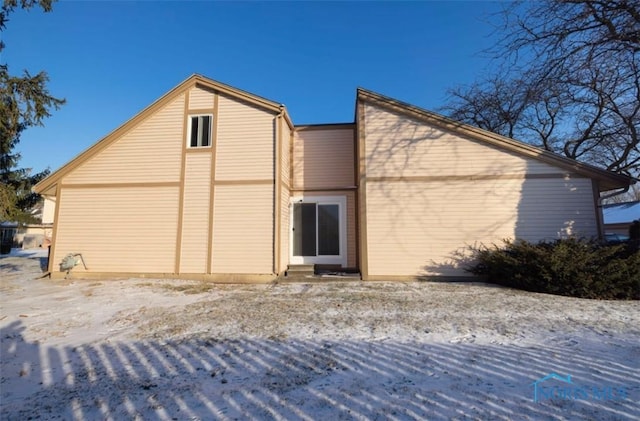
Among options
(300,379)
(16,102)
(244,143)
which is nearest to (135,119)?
(16,102)

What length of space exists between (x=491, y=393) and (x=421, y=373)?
0.65m

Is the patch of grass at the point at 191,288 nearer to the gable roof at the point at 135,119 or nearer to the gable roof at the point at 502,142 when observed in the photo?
the gable roof at the point at 135,119

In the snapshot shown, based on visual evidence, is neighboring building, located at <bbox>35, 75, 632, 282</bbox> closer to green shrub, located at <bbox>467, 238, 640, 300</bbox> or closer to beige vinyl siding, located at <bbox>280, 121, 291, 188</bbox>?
beige vinyl siding, located at <bbox>280, 121, 291, 188</bbox>

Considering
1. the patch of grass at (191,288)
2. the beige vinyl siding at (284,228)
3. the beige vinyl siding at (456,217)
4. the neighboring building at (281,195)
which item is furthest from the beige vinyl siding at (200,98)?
the beige vinyl siding at (456,217)

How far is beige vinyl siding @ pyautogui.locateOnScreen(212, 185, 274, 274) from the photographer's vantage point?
29.1ft

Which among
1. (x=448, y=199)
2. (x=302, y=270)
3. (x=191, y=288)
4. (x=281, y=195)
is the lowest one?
(x=191, y=288)

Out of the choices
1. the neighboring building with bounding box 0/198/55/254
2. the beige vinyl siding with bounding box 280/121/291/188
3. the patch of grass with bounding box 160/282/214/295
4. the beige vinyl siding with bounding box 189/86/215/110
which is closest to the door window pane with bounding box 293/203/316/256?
the beige vinyl siding with bounding box 280/121/291/188

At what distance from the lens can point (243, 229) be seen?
902 centimetres

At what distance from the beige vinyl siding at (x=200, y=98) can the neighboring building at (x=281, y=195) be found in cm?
3

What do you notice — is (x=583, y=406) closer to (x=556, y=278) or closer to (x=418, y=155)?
(x=556, y=278)

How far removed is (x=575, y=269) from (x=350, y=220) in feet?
19.9

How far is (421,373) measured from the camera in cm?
308

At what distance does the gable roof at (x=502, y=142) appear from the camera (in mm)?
8203

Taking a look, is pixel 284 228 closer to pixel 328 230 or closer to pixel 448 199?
pixel 328 230
